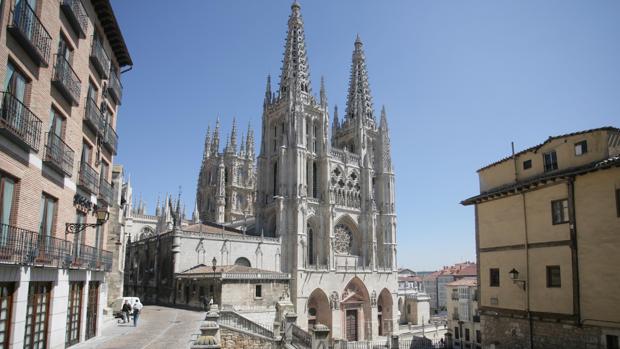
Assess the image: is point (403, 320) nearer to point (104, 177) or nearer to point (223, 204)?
point (223, 204)

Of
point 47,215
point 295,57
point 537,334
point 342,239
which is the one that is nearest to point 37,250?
point 47,215

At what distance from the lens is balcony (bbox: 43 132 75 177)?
1239 centimetres

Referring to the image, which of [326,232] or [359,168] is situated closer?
[326,232]

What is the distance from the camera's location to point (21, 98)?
11.1 meters

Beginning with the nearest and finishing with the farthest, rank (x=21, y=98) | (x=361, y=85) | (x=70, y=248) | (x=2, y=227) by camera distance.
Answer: (x=2, y=227) < (x=21, y=98) < (x=70, y=248) < (x=361, y=85)

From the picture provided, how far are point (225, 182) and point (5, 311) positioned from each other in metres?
65.2

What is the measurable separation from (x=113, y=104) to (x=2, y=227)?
11.3 m

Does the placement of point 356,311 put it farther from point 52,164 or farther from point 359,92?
point 52,164

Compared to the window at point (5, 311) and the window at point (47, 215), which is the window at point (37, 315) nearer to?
the window at point (5, 311)

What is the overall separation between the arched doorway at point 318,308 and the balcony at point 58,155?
3959 centimetres

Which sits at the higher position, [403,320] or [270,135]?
[270,135]

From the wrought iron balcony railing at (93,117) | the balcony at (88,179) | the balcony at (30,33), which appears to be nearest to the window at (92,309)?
the balcony at (88,179)

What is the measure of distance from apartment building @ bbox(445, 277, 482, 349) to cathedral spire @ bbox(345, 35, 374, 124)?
25064mm

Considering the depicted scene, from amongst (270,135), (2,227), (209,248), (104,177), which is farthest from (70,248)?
(270,135)
